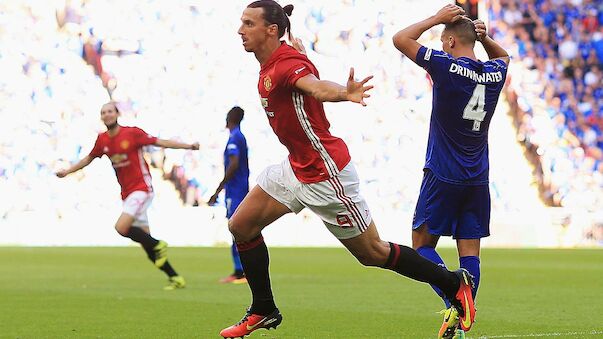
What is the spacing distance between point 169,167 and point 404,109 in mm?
5672

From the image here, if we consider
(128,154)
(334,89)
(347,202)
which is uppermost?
(334,89)

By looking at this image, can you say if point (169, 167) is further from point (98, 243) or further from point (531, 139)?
point (531, 139)

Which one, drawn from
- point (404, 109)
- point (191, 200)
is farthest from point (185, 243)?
point (404, 109)

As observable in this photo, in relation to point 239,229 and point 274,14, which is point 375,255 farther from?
point 274,14

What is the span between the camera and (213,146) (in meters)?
26.5

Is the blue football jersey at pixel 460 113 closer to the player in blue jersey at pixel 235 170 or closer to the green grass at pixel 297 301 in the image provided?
the green grass at pixel 297 301

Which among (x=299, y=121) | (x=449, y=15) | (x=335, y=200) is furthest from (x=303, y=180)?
(x=449, y=15)

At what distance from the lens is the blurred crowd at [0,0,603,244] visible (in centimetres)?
2627

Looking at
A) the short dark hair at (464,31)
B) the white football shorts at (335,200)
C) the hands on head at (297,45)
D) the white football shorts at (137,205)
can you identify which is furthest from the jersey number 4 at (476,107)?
the white football shorts at (137,205)

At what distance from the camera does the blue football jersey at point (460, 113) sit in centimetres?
618

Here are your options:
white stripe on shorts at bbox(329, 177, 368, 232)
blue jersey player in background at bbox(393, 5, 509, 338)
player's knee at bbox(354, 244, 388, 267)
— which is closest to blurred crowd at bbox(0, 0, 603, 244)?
blue jersey player in background at bbox(393, 5, 509, 338)

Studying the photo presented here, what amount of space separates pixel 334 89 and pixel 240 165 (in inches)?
288

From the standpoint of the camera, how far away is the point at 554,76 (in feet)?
87.8

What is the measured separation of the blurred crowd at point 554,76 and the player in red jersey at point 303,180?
20525 mm
